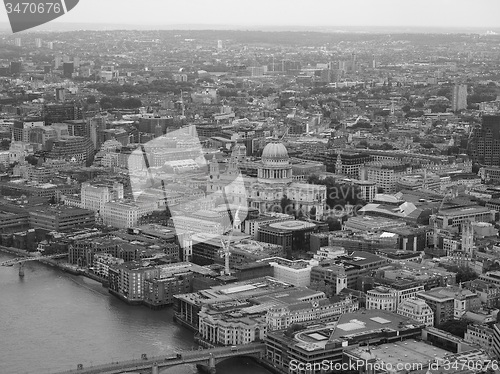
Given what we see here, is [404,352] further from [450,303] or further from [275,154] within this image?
[275,154]

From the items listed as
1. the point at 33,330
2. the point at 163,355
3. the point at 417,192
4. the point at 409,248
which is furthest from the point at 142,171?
the point at 163,355

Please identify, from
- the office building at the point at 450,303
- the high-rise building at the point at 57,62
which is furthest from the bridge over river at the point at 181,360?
the high-rise building at the point at 57,62

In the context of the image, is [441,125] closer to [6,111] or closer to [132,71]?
[6,111]

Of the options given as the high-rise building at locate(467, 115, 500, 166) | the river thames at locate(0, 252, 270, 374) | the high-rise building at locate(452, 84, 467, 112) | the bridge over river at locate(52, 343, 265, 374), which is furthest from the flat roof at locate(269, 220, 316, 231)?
the high-rise building at locate(452, 84, 467, 112)

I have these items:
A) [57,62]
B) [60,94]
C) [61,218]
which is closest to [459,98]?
[60,94]

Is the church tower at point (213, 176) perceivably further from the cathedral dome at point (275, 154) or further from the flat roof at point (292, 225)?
the flat roof at point (292, 225)

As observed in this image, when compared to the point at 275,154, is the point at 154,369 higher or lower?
lower

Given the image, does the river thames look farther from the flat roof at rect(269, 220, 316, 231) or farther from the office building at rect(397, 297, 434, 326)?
the flat roof at rect(269, 220, 316, 231)
